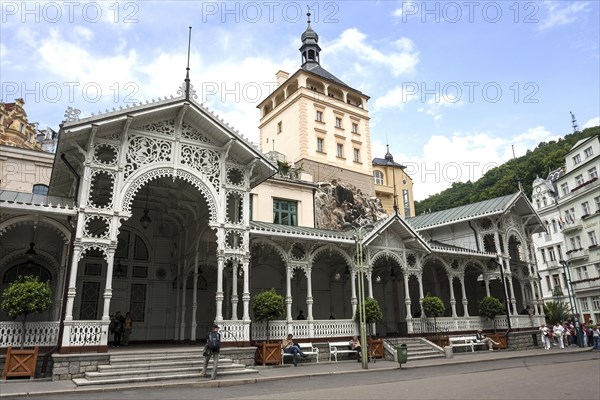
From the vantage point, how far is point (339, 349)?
743 inches

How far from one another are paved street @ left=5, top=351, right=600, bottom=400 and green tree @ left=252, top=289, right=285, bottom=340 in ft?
11.5

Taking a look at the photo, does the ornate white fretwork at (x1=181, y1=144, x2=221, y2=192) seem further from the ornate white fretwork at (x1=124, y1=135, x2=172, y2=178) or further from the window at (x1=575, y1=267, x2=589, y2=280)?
the window at (x1=575, y1=267, x2=589, y2=280)

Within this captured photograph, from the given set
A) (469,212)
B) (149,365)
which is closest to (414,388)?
(149,365)

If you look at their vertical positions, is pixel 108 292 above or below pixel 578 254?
below

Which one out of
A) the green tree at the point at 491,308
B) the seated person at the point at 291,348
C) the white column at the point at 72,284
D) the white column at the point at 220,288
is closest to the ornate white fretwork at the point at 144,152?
the white column at the point at 72,284

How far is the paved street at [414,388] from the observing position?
9297 millimetres

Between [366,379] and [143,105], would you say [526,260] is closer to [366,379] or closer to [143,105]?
[366,379]

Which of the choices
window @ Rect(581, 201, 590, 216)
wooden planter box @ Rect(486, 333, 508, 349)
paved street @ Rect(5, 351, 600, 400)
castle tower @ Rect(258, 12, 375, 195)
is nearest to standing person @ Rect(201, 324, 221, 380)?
paved street @ Rect(5, 351, 600, 400)

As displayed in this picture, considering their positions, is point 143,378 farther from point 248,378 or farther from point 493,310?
point 493,310

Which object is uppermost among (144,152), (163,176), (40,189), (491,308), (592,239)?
(40,189)

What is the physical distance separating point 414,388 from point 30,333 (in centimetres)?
1149

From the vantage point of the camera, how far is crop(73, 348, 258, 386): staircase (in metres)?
12.0

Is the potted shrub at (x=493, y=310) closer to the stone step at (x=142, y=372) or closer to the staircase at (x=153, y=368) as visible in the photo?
the staircase at (x=153, y=368)

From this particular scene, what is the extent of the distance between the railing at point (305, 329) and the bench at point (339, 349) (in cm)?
55
